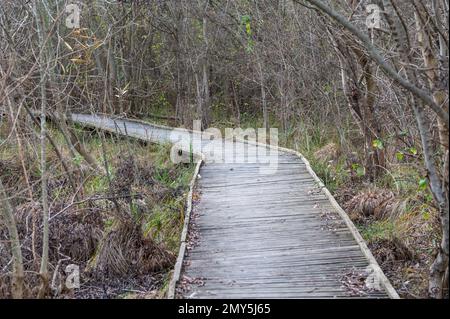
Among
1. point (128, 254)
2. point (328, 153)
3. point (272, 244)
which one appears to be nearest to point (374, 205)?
point (272, 244)

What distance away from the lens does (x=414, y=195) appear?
723cm

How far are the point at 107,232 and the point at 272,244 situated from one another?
197 cm

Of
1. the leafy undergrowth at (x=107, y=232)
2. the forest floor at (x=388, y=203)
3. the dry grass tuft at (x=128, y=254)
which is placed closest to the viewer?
the forest floor at (x=388, y=203)

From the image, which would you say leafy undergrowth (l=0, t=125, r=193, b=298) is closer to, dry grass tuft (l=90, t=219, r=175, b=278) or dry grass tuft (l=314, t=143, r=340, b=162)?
dry grass tuft (l=90, t=219, r=175, b=278)

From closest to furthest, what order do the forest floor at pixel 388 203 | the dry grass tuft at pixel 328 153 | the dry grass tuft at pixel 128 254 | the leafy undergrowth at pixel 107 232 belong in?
the forest floor at pixel 388 203, the leafy undergrowth at pixel 107 232, the dry grass tuft at pixel 128 254, the dry grass tuft at pixel 328 153

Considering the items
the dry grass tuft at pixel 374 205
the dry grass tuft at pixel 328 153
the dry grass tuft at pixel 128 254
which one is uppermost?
the dry grass tuft at pixel 328 153

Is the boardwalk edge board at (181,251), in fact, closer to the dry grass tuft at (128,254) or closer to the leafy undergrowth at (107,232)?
the leafy undergrowth at (107,232)

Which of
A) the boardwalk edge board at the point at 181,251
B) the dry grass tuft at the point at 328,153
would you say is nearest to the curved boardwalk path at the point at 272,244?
the boardwalk edge board at the point at 181,251

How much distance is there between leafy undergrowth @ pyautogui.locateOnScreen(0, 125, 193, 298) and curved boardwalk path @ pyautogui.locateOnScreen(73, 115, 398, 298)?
516mm

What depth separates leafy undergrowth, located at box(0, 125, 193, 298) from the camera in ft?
18.9

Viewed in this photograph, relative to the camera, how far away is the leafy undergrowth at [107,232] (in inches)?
227

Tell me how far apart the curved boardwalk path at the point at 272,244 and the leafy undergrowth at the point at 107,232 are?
1.69ft
